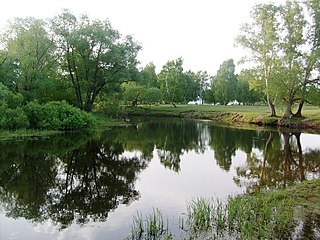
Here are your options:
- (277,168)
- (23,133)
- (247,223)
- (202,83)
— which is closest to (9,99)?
(23,133)

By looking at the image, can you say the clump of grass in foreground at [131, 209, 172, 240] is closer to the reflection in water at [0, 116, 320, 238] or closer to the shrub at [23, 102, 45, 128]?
the reflection in water at [0, 116, 320, 238]

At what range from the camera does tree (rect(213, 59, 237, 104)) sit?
78.6m

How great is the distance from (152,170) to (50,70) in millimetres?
30526

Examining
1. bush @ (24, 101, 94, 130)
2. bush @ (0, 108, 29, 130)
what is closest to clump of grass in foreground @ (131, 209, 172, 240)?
bush @ (0, 108, 29, 130)

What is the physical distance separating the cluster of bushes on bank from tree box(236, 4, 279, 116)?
2564cm

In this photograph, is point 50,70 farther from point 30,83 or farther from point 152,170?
point 152,170

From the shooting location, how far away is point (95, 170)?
13.2 m

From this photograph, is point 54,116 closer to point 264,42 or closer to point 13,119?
point 13,119

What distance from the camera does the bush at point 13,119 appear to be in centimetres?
2225

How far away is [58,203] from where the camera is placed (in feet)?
29.0

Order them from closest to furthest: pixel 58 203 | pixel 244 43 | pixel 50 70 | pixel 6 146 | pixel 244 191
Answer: pixel 58 203 → pixel 244 191 → pixel 6 146 → pixel 50 70 → pixel 244 43

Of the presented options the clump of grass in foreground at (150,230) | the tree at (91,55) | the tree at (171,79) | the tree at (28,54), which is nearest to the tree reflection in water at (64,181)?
the clump of grass in foreground at (150,230)

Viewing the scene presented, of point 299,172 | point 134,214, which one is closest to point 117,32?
point 299,172

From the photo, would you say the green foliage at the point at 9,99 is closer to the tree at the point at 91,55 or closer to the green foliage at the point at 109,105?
the tree at the point at 91,55
